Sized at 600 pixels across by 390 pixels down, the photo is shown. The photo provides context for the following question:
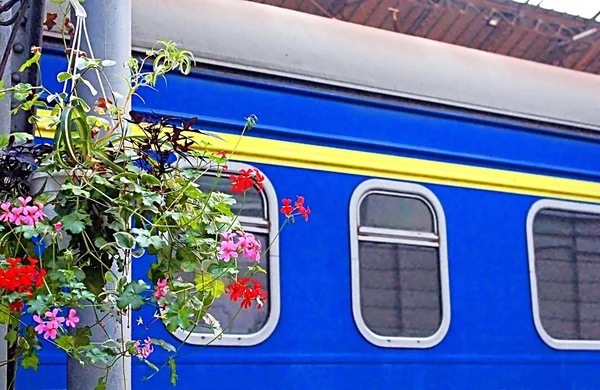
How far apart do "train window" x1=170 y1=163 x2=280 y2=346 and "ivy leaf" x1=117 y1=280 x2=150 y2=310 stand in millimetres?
Result: 1251

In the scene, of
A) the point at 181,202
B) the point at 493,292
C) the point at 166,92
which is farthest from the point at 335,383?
the point at 181,202

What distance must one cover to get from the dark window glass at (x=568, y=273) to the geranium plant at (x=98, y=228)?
221 centimetres

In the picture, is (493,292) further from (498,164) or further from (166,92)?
(166,92)

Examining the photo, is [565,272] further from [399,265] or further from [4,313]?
[4,313]

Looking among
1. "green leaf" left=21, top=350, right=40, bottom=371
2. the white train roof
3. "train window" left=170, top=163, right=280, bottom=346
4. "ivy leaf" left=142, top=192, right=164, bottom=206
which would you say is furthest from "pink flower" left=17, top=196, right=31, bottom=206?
the white train roof

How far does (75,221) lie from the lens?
6.57 ft

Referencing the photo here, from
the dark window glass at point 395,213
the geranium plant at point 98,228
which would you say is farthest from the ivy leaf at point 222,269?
the dark window glass at point 395,213

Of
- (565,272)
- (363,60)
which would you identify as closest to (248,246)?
(363,60)

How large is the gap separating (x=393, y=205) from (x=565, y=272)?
3.17ft

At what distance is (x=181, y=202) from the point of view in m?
2.18

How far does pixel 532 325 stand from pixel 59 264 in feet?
8.19

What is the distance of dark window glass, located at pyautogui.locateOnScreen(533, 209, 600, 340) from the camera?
4.13m

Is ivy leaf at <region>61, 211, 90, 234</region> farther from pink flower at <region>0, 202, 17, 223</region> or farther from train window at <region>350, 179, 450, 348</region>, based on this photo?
train window at <region>350, 179, 450, 348</region>

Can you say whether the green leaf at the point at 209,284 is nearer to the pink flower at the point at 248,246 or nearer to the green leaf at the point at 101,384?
the pink flower at the point at 248,246
